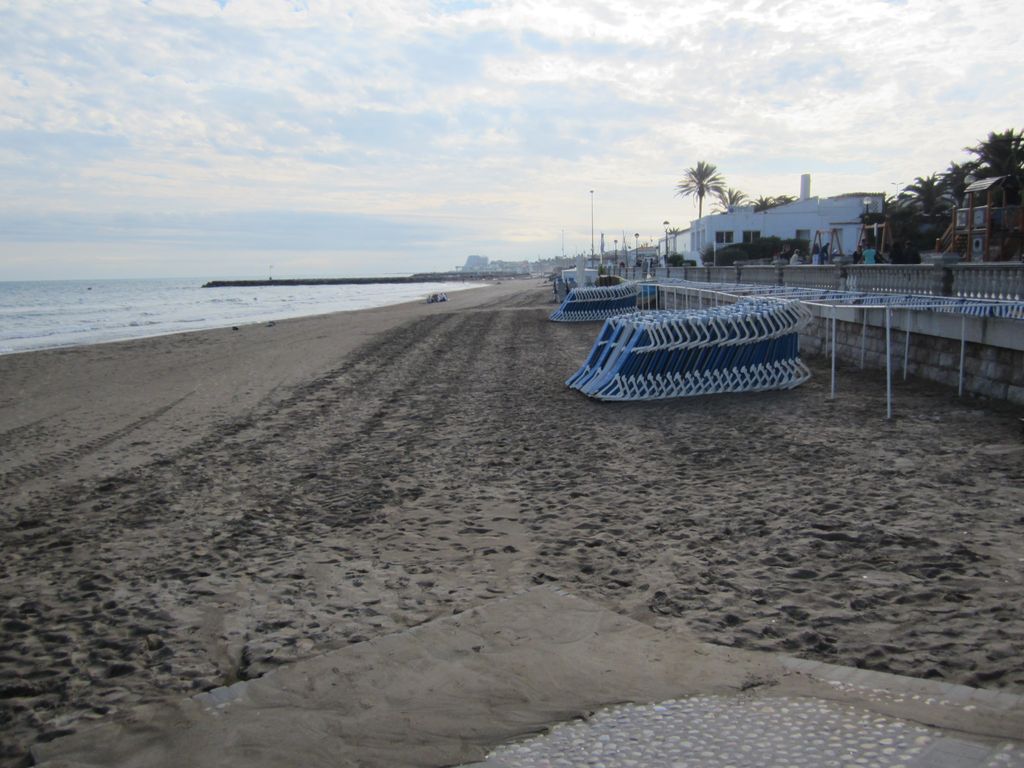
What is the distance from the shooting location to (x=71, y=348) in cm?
2681

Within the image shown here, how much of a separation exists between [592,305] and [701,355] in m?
18.9

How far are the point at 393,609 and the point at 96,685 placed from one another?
1583mm

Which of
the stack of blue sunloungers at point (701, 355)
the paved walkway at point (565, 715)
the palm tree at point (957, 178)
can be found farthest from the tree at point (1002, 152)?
the paved walkway at point (565, 715)

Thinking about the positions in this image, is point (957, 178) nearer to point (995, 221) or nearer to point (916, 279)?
point (995, 221)

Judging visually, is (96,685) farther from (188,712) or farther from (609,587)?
(609,587)

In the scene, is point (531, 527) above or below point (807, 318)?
below

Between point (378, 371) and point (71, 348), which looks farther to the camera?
point (71, 348)

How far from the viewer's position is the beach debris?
30469 millimetres

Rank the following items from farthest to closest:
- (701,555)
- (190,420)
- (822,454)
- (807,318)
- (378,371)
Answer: (378,371) → (807,318) → (190,420) → (822,454) → (701,555)

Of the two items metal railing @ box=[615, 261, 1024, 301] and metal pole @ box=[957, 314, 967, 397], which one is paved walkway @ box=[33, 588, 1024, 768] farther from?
metal railing @ box=[615, 261, 1024, 301]

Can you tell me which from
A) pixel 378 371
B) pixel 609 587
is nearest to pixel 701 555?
pixel 609 587

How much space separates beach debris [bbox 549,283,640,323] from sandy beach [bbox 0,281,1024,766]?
1852cm

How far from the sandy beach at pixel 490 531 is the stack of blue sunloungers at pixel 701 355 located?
43 centimetres

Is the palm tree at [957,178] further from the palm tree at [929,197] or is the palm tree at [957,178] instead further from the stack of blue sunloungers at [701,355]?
the stack of blue sunloungers at [701,355]
